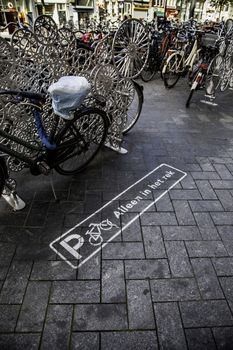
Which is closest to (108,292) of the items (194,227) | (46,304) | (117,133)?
(46,304)

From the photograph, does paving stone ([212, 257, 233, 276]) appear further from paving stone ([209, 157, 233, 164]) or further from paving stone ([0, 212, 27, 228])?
paving stone ([0, 212, 27, 228])

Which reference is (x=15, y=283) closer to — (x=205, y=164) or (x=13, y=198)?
(x=13, y=198)

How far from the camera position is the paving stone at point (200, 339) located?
177 cm

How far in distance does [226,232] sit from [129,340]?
152 cm

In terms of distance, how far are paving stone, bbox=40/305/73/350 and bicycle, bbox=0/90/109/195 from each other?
1383mm

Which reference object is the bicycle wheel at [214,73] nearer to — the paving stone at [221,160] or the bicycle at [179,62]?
the bicycle at [179,62]

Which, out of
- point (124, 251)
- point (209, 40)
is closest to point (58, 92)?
point (124, 251)

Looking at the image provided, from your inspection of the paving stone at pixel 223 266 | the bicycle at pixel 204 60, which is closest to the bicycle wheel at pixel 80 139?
the paving stone at pixel 223 266

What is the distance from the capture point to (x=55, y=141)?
2.87 meters

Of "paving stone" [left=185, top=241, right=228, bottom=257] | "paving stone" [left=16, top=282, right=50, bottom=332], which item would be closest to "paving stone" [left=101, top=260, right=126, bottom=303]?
"paving stone" [left=16, top=282, right=50, bottom=332]

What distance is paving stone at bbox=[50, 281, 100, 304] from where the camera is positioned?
2029 millimetres

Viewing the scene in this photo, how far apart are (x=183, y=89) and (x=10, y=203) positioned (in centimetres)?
618

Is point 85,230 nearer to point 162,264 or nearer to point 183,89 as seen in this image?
point 162,264

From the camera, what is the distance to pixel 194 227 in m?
2.73
